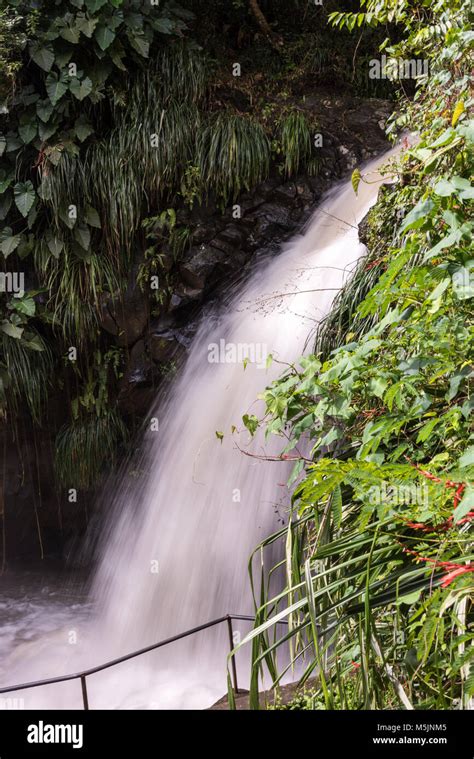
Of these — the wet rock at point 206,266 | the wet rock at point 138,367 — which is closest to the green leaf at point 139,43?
the wet rock at point 206,266

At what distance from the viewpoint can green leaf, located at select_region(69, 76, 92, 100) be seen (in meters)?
5.38

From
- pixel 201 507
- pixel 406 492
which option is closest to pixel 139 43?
pixel 201 507

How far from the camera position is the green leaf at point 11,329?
5.37 m

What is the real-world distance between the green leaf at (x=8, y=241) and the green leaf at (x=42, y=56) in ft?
4.47

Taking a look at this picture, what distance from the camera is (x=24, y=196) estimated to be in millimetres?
5434

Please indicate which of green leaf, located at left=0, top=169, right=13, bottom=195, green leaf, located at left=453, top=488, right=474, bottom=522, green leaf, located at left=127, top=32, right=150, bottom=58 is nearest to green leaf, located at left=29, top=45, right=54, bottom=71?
green leaf, located at left=127, top=32, right=150, bottom=58

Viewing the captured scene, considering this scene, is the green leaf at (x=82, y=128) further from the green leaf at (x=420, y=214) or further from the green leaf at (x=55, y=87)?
Result: the green leaf at (x=420, y=214)

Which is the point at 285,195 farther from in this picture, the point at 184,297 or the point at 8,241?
the point at 8,241

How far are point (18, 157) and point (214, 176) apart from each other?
5.50 ft

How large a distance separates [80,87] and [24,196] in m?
1.01

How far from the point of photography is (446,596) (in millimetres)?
1561

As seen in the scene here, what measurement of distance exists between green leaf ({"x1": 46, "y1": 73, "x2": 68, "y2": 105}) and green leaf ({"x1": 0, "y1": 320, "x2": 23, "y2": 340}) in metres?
1.85

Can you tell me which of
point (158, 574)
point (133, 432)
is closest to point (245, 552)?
point (158, 574)
